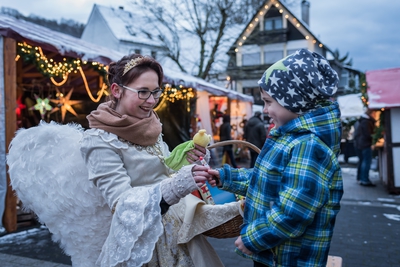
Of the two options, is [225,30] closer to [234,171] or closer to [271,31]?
[271,31]

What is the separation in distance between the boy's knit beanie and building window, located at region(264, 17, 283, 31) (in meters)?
31.1

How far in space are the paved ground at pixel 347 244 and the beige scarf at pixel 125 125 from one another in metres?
2.68

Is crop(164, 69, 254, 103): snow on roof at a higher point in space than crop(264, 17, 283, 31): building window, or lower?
lower

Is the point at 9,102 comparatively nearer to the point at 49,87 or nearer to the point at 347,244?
the point at 49,87

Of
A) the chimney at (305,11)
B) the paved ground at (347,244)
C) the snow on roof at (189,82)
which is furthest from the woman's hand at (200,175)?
the chimney at (305,11)

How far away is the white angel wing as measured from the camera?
6.16 ft

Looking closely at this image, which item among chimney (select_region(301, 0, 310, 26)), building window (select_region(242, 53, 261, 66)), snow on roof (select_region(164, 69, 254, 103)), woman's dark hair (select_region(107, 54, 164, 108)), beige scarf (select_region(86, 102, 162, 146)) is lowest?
beige scarf (select_region(86, 102, 162, 146))

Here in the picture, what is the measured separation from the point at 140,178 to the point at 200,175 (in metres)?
0.38

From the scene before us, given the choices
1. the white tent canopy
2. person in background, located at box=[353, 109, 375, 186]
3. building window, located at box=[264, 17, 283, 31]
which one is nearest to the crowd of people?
person in background, located at box=[353, 109, 375, 186]

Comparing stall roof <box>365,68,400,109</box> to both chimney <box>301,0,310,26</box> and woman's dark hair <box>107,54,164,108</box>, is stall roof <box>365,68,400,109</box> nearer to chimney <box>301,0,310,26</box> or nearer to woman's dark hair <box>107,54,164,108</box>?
woman's dark hair <box>107,54,164,108</box>

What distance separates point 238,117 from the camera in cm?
1564

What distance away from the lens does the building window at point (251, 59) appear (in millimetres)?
31234

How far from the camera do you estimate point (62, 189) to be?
1889 millimetres

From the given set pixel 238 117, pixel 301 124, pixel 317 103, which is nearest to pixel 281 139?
pixel 301 124
